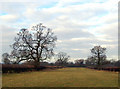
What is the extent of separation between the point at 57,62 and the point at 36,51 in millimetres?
100200

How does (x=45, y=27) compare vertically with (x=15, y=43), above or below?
above

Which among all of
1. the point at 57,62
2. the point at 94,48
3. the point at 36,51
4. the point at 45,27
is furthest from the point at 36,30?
the point at 57,62

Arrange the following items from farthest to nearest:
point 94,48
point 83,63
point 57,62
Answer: point 83,63 < point 57,62 < point 94,48

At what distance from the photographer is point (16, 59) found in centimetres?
5181

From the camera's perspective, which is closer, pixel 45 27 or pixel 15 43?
pixel 15 43

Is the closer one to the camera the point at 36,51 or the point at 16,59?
the point at 16,59

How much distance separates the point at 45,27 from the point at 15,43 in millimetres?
10145

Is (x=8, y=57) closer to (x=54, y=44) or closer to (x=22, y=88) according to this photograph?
(x=54, y=44)

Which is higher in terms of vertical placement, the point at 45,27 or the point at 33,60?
the point at 45,27

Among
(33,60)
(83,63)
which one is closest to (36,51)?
(33,60)

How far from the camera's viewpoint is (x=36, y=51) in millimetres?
55188

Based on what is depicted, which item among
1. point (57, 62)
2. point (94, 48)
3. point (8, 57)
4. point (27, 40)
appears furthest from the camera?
point (57, 62)

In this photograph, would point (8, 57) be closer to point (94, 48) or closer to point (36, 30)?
point (36, 30)

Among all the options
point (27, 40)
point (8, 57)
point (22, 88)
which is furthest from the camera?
point (27, 40)
